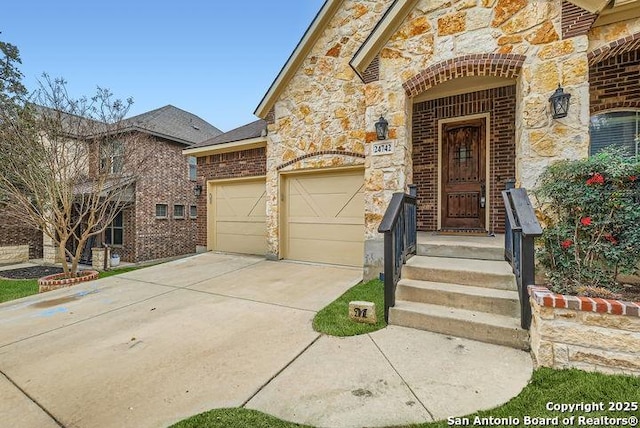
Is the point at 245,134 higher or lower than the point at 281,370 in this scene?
higher

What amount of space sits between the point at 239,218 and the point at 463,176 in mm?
6036

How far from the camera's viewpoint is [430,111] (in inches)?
246

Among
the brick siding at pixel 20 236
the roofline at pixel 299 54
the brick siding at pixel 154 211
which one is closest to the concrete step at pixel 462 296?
the roofline at pixel 299 54

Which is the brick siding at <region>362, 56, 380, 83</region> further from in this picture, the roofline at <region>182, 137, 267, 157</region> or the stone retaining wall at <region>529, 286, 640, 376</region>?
the stone retaining wall at <region>529, 286, 640, 376</region>

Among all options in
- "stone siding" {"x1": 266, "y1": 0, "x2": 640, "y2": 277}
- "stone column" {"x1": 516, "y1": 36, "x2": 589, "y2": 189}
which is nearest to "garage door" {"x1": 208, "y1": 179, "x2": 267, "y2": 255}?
"stone siding" {"x1": 266, "y1": 0, "x2": 640, "y2": 277}

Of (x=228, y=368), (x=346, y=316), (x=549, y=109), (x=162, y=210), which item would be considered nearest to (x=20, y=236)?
(x=162, y=210)

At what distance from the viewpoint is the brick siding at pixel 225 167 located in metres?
7.91

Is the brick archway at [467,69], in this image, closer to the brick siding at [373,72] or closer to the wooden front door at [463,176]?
the brick siding at [373,72]

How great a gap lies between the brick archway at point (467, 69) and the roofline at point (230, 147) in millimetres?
4201

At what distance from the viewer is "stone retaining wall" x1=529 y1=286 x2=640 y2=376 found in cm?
217

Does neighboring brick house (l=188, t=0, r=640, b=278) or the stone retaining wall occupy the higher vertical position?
neighboring brick house (l=188, t=0, r=640, b=278)

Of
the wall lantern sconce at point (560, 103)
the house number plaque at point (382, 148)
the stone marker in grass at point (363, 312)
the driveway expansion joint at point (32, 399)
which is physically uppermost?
the wall lantern sconce at point (560, 103)

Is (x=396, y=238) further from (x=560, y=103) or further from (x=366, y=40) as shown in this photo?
(x=366, y=40)
